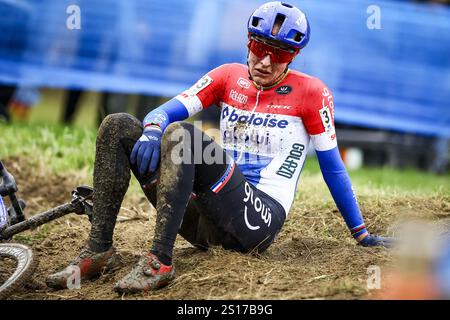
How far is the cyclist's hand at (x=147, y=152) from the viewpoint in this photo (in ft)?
15.2

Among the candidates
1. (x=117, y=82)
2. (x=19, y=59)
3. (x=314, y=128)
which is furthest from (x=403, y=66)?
(x=314, y=128)

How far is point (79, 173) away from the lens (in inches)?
335

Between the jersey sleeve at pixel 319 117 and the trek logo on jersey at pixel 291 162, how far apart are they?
0.42ft

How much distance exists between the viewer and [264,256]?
5.23m

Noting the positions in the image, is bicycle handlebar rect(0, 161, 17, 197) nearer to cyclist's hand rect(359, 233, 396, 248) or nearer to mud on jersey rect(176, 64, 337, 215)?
mud on jersey rect(176, 64, 337, 215)

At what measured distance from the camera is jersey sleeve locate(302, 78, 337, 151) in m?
5.21

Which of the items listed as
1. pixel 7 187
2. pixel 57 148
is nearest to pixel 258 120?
pixel 7 187

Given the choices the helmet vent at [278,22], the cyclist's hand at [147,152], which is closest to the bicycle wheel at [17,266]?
the cyclist's hand at [147,152]

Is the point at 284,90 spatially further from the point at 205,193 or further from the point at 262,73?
the point at 205,193

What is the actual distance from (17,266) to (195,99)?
5.04 feet

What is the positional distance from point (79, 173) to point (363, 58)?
4.99 meters

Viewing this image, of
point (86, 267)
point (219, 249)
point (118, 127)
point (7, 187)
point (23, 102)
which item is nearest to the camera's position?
point (118, 127)

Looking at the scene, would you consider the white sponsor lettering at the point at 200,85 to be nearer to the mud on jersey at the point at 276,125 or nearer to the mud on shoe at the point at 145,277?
the mud on jersey at the point at 276,125

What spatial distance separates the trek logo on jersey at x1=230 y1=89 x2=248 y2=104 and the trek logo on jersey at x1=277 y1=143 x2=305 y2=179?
1.45 feet
